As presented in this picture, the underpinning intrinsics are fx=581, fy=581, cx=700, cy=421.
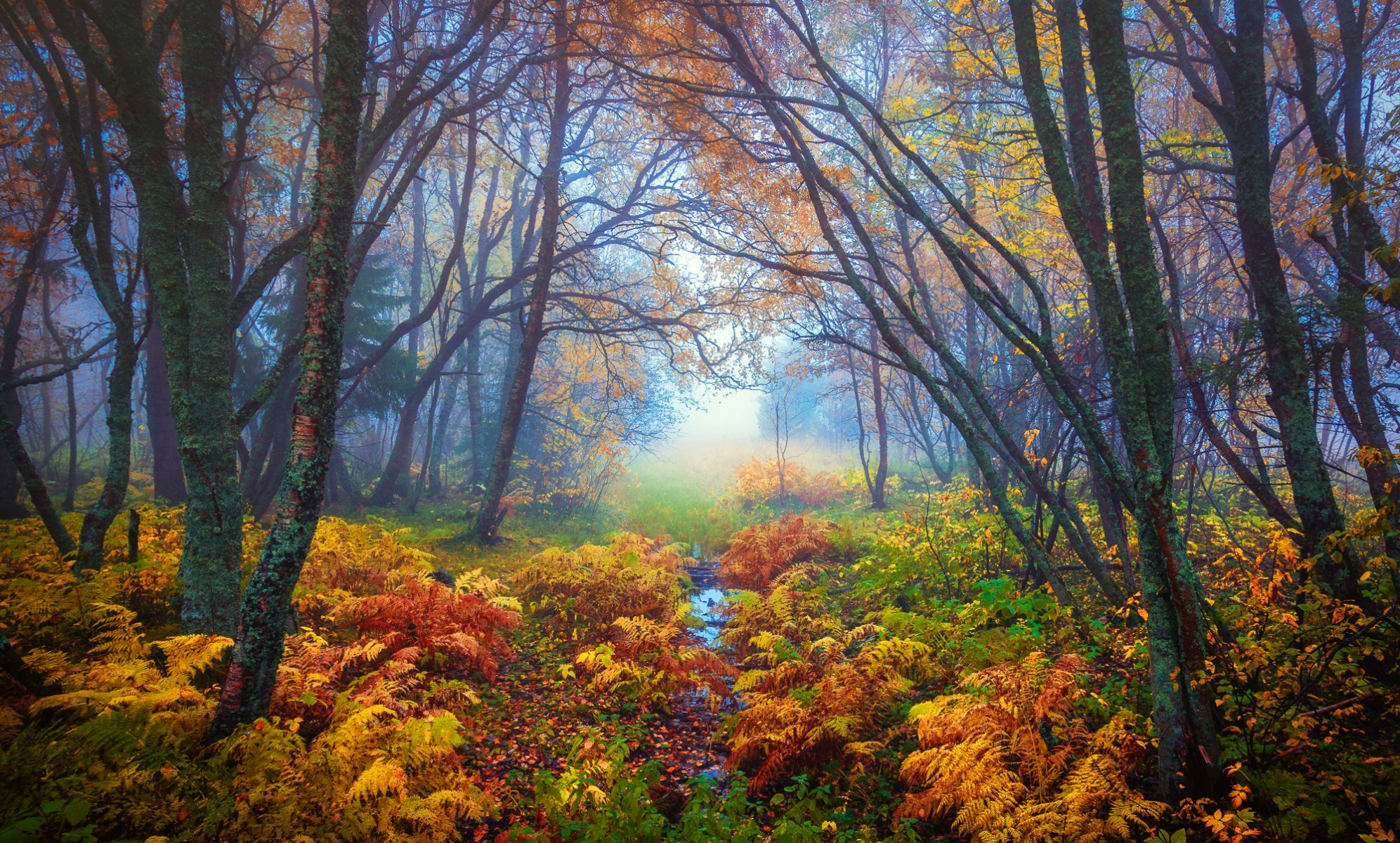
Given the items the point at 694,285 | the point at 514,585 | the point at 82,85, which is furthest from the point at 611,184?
the point at 514,585

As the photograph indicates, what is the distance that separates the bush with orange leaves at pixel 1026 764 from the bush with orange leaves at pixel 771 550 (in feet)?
17.6

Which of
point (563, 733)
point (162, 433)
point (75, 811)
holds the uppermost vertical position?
point (162, 433)

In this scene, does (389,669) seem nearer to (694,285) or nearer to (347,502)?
(694,285)

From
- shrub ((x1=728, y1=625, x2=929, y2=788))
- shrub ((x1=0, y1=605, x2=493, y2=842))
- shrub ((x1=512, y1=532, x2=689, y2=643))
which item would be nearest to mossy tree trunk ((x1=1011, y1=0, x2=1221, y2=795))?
shrub ((x1=728, y1=625, x2=929, y2=788))

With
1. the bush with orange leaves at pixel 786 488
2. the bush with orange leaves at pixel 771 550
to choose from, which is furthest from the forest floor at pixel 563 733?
the bush with orange leaves at pixel 786 488

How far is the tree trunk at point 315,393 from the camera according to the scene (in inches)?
126

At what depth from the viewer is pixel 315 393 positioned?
3260 mm

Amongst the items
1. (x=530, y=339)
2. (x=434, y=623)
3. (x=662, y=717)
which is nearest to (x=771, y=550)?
(x=662, y=717)

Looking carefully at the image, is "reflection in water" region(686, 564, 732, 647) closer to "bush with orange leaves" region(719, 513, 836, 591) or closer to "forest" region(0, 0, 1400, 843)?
"forest" region(0, 0, 1400, 843)

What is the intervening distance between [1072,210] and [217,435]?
5953 mm

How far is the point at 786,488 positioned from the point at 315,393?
55.5ft

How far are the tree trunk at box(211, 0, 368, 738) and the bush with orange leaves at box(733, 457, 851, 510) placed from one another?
51.9 ft

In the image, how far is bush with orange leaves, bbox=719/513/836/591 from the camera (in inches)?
380

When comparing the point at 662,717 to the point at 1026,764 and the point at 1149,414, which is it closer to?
the point at 1026,764
